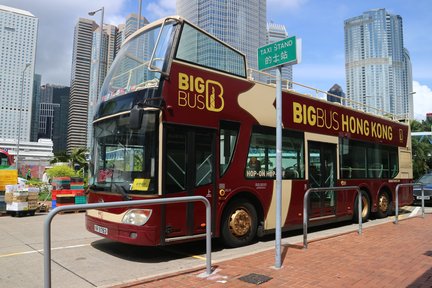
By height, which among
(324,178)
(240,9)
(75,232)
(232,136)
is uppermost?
(240,9)

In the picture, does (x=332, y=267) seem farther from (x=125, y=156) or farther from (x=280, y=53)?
(x=125, y=156)

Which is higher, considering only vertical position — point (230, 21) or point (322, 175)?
point (230, 21)

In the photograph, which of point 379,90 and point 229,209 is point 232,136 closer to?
point 229,209

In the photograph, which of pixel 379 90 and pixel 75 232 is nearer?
pixel 75 232

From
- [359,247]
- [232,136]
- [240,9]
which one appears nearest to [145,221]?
[232,136]

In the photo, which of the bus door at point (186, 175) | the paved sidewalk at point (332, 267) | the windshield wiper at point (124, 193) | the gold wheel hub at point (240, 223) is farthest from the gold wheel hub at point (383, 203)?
the windshield wiper at point (124, 193)

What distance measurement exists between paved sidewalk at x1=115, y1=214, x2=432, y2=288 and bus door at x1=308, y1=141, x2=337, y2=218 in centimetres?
135

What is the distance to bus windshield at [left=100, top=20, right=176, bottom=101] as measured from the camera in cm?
661

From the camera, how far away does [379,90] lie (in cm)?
4244

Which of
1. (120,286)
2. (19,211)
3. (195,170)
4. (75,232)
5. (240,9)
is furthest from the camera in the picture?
(240,9)

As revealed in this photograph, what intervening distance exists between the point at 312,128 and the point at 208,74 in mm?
3666

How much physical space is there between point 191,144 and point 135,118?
117cm

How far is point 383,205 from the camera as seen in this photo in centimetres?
1270

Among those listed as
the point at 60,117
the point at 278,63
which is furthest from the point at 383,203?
the point at 60,117
